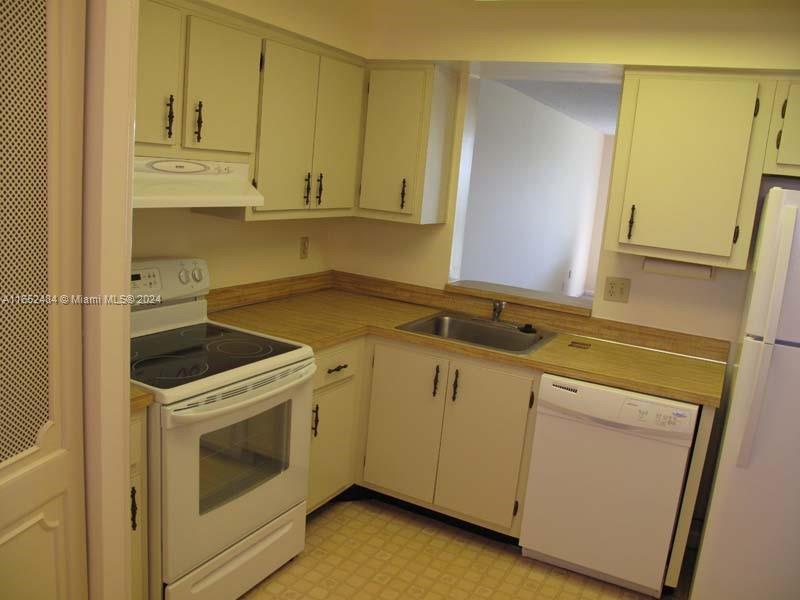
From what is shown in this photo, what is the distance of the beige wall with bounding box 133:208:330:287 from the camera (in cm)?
267

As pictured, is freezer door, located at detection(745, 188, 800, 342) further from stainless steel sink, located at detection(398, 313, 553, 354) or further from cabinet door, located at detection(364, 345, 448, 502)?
cabinet door, located at detection(364, 345, 448, 502)

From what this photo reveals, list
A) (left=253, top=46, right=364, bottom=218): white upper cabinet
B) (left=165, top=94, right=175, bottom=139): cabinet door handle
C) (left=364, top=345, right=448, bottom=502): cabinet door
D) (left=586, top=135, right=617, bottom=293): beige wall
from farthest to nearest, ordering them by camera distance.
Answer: (left=586, top=135, right=617, bottom=293): beige wall → (left=364, top=345, right=448, bottom=502): cabinet door → (left=253, top=46, right=364, bottom=218): white upper cabinet → (left=165, top=94, right=175, bottom=139): cabinet door handle

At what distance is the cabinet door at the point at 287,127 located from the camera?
269 cm

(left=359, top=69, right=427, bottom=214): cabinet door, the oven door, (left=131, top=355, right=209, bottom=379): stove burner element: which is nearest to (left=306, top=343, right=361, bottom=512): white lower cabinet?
the oven door

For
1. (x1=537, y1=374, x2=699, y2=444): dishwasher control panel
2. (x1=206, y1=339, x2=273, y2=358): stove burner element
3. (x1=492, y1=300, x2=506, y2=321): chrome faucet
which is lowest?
(x1=537, y1=374, x2=699, y2=444): dishwasher control panel

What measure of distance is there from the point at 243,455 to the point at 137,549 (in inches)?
17.8

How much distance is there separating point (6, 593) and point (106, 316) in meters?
0.59

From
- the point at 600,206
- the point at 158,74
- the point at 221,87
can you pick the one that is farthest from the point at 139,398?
→ the point at 600,206

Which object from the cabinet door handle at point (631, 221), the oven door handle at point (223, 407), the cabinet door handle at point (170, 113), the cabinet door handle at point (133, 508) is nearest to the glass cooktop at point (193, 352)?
the oven door handle at point (223, 407)

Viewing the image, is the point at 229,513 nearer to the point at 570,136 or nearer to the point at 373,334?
the point at 373,334

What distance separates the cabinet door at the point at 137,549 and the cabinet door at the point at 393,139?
181 cm

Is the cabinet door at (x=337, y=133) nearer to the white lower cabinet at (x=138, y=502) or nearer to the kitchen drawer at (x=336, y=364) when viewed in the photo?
the kitchen drawer at (x=336, y=364)

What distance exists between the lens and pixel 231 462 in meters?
2.26

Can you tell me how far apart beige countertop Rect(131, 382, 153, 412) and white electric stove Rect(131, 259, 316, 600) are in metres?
0.02
